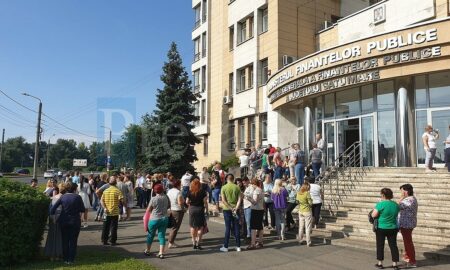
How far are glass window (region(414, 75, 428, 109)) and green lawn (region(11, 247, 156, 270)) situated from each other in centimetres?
1301

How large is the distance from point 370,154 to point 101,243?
1214 centimetres

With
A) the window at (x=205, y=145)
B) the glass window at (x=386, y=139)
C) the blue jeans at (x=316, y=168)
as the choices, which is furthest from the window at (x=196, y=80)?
the blue jeans at (x=316, y=168)

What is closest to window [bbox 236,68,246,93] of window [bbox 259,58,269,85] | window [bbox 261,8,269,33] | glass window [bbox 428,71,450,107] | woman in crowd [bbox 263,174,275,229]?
window [bbox 259,58,269,85]

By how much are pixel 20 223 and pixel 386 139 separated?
47.3ft

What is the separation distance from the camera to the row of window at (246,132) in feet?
85.8

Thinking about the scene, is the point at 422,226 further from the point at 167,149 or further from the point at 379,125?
the point at 167,149

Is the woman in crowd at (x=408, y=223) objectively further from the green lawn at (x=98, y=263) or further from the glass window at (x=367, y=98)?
the glass window at (x=367, y=98)

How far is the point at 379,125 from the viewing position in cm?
1780

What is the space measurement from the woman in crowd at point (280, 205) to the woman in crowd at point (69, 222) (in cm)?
534

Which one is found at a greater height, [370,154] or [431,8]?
[431,8]

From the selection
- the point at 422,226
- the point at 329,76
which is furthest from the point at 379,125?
the point at 422,226

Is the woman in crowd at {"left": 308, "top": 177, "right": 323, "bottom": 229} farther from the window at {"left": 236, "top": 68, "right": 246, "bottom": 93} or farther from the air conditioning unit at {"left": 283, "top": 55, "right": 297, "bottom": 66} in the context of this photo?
the window at {"left": 236, "top": 68, "right": 246, "bottom": 93}

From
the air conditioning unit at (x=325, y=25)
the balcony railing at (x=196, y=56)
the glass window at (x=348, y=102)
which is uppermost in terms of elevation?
the balcony railing at (x=196, y=56)

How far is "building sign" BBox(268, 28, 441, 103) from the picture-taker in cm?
1521
